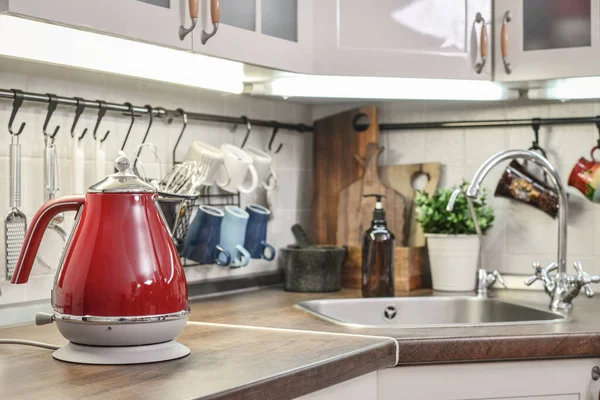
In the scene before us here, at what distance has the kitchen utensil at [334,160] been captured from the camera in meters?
2.70

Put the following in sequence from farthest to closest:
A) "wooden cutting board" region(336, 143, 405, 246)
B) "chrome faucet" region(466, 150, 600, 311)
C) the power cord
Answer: "wooden cutting board" region(336, 143, 405, 246) → "chrome faucet" region(466, 150, 600, 311) → the power cord

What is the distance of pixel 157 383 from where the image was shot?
1.27 meters

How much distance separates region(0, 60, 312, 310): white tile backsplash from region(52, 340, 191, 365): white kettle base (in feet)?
1.41

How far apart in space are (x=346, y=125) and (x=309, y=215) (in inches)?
11.9

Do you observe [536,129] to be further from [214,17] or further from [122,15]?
[122,15]

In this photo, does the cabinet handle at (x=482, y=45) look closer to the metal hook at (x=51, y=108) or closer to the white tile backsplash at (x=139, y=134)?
the white tile backsplash at (x=139, y=134)

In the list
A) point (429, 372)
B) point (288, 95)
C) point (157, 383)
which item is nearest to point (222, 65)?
point (288, 95)

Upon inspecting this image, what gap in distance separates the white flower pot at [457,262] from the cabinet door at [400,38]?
0.48m

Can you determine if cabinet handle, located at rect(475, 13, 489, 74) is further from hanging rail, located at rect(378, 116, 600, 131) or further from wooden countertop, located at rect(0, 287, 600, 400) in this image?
wooden countertop, located at rect(0, 287, 600, 400)

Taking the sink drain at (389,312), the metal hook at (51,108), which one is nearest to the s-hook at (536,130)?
the sink drain at (389,312)

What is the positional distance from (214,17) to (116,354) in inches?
27.4

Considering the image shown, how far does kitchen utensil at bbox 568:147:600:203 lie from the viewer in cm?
242

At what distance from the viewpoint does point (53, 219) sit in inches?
72.7

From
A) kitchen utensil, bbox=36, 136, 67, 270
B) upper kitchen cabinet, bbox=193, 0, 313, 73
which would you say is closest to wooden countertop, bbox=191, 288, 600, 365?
kitchen utensil, bbox=36, 136, 67, 270
